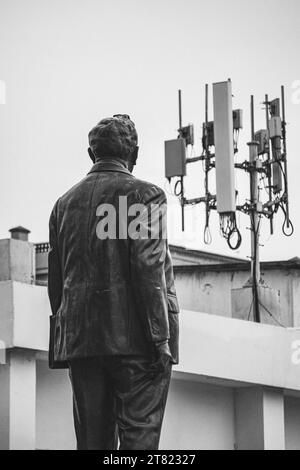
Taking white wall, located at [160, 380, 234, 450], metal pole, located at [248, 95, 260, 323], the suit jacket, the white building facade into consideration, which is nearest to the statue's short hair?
the suit jacket

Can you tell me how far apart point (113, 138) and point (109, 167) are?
0.68 feet

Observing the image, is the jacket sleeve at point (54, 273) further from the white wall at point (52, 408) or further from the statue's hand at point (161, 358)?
the white wall at point (52, 408)

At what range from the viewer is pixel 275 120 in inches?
1088

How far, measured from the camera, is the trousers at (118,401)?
1006 centimetres

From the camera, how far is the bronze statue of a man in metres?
10.0

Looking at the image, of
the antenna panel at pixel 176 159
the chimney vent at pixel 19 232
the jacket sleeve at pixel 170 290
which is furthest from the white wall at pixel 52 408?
the chimney vent at pixel 19 232

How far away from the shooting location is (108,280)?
10.1 m

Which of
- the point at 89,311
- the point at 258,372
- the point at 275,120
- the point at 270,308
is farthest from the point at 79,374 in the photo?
the point at 275,120

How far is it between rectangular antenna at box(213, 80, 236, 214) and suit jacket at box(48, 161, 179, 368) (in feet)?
45.8

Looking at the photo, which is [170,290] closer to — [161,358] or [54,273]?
[161,358]

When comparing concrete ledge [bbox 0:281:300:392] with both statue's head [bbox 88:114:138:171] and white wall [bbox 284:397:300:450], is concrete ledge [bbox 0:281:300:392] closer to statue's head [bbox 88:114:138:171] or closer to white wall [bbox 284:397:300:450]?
white wall [bbox 284:397:300:450]

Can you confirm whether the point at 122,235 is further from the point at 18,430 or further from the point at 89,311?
the point at 18,430

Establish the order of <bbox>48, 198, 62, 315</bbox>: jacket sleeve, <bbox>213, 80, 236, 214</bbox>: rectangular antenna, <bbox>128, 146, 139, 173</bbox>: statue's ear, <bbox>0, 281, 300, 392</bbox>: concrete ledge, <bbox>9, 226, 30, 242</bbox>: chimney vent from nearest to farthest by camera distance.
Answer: <bbox>48, 198, 62, 315</bbox>: jacket sleeve < <bbox>128, 146, 139, 173</bbox>: statue's ear < <bbox>0, 281, 300, 392</bbox>: concrete ledge < <bbox>213, 80, 236, 214</bbox>: rectangular antenna < <bbox>9, 226, 30, 242</bbox>: chimney vent

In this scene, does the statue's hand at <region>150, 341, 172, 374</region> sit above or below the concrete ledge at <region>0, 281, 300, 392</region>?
below
